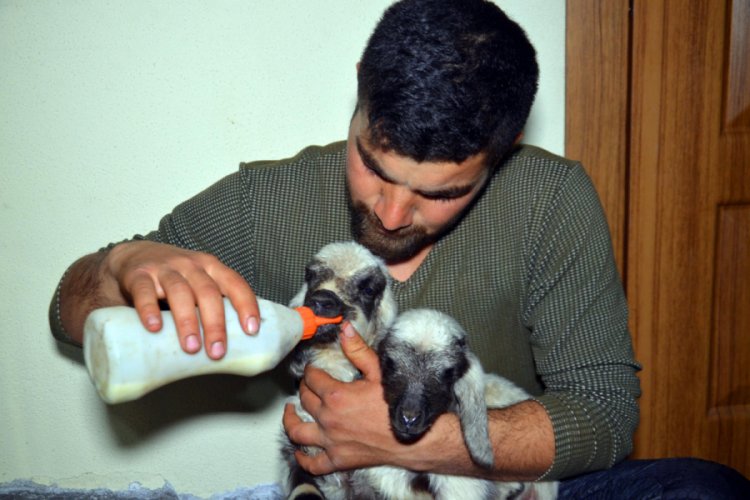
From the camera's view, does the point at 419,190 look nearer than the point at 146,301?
No

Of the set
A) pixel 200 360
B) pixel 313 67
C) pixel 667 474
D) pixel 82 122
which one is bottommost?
pixel 667 474

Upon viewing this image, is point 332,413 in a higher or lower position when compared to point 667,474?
higher

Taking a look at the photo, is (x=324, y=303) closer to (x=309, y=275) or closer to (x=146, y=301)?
(x=309, y=275)

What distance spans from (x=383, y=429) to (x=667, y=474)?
0.76 m

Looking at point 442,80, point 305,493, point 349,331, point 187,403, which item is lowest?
point 187,403

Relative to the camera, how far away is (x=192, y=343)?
1.19 metres

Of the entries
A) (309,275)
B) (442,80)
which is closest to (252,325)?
(309,275)

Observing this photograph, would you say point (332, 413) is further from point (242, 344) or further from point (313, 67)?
point (313, 67)

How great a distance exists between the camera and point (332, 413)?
163 centimetres

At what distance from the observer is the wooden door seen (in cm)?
266

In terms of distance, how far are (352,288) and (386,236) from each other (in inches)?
6.5

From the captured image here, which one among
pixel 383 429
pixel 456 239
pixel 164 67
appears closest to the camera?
pixel 383 429

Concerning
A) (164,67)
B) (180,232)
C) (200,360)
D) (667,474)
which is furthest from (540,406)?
(164,67)

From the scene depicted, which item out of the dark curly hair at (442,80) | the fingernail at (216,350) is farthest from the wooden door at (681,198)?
the fingernail at (216,350)
